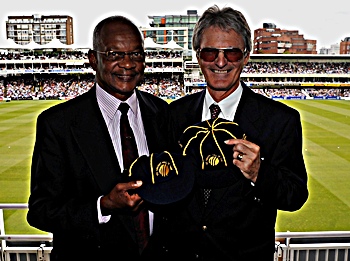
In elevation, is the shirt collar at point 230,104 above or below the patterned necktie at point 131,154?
above

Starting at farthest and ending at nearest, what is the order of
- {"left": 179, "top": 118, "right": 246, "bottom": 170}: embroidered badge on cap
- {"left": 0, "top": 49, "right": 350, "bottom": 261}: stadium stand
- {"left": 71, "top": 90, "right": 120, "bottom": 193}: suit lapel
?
{"left": 0, "top": 49, "right": 350, "bottom": 261}: stadium stand
{"left": 71, "top": 90, "right": 120, "bottom": 193}: suit lapel
{"left": 179, "top": 118, "right": 246, "bottom": 170}: embroidered badge on cap

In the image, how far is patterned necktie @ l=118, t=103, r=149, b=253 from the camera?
221cm

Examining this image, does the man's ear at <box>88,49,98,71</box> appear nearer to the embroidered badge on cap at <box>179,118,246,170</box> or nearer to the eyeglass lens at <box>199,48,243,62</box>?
the eyeglass lens at <box>199,48,243,62</box>

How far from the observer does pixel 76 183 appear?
2143 millimetres

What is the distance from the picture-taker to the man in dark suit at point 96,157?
2.02m

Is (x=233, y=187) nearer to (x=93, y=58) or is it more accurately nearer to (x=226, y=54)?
(x=226, y=54)

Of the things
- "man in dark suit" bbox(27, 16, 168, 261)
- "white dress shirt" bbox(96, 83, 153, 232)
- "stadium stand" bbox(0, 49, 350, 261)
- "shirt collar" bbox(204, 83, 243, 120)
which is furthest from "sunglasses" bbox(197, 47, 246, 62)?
"stadium stand" bbox(0, 49, 350, 261)

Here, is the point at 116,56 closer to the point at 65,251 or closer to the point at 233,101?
the point at 233,101

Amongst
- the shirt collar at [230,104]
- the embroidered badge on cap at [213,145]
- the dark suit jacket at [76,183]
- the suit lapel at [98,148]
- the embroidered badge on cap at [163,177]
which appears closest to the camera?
the embroidered badge on cap at [163,177]

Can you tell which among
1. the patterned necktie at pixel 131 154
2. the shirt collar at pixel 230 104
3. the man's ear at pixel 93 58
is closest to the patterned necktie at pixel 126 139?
the patterned necktie at pixel 131 154

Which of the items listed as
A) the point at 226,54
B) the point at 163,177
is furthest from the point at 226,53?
the point at 163,177

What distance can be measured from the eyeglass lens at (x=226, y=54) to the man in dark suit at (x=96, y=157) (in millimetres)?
406

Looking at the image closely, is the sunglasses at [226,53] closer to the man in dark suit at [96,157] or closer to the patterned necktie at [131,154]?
the man in dark suit at [96,157]

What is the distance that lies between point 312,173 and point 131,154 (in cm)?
1139
